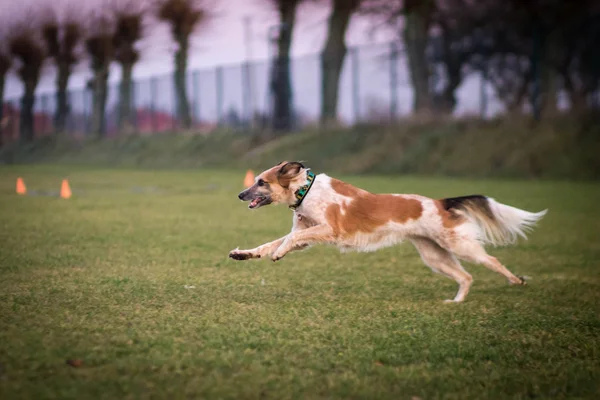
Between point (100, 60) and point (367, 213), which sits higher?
point (100, 60)

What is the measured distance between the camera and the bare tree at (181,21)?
4516 centimetres

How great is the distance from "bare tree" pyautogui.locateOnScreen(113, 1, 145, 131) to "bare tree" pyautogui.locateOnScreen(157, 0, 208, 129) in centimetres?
471

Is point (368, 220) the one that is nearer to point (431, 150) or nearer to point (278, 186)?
point (278, 186)

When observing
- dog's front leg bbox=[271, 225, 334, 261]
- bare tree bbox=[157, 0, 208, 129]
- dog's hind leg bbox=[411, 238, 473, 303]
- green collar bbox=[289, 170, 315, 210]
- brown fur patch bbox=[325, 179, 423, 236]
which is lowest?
dog's hind leg bbox=[411, 238, 473, 303]

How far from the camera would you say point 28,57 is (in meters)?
59.9

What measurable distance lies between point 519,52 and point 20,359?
87.1ft

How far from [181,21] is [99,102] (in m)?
10.5

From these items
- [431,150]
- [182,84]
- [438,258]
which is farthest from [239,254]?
[182,84]

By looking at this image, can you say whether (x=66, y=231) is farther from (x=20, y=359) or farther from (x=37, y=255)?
(x=20, y=359)

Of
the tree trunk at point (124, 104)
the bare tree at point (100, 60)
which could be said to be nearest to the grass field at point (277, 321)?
the tree trunk at point (124, 104)

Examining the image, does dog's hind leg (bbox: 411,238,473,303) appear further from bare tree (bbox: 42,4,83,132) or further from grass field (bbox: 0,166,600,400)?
bare tree (bbox: 42,4,83,132)

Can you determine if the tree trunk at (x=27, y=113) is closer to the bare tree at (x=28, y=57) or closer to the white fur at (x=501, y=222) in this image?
the bare tree at (x=28, y=57)

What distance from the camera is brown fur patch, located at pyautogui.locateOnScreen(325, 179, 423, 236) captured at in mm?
6742

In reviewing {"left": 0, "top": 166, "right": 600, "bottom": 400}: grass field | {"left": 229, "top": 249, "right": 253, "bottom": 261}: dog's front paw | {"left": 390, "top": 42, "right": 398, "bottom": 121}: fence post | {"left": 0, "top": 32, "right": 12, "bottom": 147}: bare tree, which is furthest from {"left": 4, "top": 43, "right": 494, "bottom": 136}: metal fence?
{"left": 229, "top": 249, "right": 253, "bottom": 261}: dog's front paw
